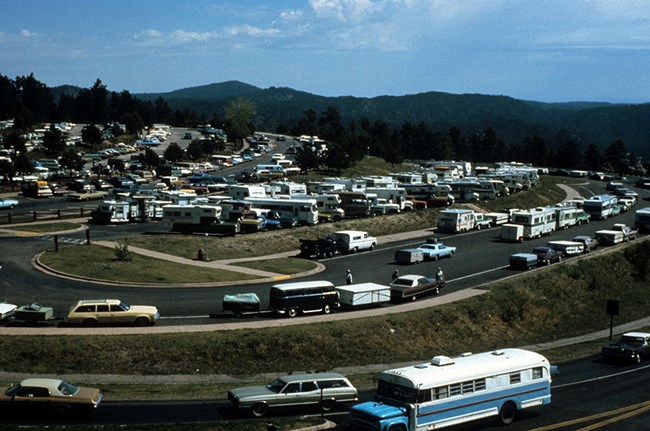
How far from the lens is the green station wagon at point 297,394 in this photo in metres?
26.7

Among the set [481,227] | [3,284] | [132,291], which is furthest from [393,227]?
[3,284]

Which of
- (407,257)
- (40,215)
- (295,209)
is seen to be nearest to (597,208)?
(295,209)

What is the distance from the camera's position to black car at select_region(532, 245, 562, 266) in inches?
2408

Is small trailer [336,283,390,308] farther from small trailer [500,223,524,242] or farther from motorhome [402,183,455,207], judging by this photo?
motorhome [402,183,455,207]

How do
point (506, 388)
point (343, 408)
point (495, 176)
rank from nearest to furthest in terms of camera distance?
point (506, 388) → point (343, 408) → point (495, 176)

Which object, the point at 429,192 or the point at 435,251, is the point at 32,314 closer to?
the point at 435,251

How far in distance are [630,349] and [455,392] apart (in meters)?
17.5

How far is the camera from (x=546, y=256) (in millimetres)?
61250

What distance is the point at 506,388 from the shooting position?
85.6ft

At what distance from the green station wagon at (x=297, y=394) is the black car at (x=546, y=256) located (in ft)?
123

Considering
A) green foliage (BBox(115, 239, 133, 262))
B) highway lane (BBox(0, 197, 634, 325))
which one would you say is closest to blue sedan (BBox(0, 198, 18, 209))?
highway lane (BBox(0, 197, 634, 325))

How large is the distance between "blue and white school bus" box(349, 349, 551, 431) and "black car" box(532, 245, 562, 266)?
115 ft

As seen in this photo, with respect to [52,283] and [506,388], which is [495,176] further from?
[506,388]

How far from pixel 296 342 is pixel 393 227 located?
3941 centimetres
